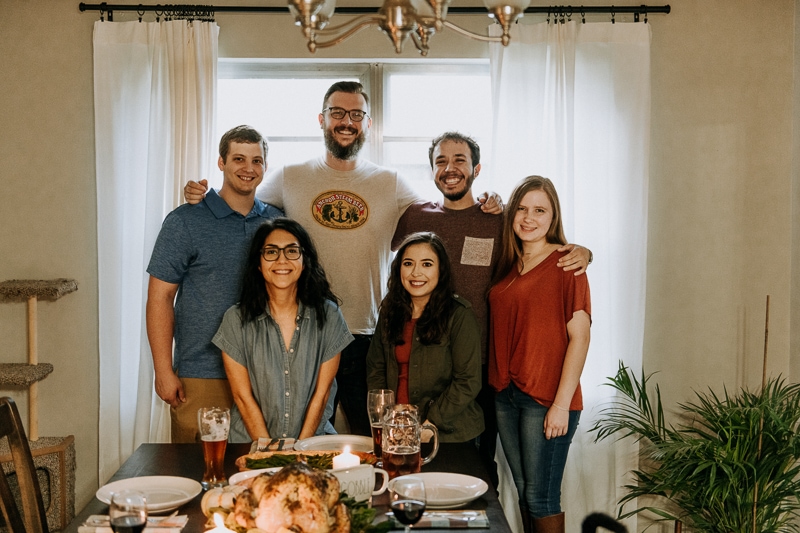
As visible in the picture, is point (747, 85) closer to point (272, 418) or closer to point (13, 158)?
point (272, 418)

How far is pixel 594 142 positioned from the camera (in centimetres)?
336

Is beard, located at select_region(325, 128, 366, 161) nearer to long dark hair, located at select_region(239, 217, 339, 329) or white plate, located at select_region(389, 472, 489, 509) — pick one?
long dark hair, located at select_region(239, 217, 339, 329)

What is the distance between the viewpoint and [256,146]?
2.94 meters

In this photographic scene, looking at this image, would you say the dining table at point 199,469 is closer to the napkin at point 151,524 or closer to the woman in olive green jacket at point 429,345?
the napkin at point 151,524

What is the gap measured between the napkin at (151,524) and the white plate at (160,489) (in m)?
0.05

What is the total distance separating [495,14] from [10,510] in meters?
1.62

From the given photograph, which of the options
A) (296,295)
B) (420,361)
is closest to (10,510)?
(296,295)

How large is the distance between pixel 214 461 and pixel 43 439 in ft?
5.94

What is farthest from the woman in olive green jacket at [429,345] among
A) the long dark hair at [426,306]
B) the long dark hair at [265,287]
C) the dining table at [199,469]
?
the dining table at [199,469]

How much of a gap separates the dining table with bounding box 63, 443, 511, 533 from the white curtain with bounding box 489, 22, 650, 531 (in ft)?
4.46

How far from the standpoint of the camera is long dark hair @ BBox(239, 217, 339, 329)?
2.62 meters

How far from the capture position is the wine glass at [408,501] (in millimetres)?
1456

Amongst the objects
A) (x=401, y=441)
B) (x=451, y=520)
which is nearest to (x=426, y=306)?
(x=401, y=441)

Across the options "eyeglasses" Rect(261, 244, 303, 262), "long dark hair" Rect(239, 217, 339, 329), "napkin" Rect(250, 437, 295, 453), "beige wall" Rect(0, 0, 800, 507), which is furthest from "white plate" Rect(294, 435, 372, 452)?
"beige wall" Rect(0, 0, 800, 507)
